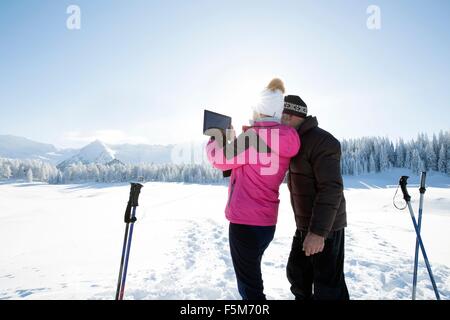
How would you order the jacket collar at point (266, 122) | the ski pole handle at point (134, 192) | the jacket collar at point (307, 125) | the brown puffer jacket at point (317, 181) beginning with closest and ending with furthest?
the brown puffer jacket at point (317, 181) < the jacket collar at point (266, 122) < the jacket collar at point (307, 125) < the ski pole handle at point (134, 192)

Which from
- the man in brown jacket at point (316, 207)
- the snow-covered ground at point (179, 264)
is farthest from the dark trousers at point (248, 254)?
the snow-covered ground at point (179, 264)

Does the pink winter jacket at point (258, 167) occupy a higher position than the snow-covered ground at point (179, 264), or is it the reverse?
the pink winter jacket at point (258, 167)

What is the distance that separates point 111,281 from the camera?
5570 mm

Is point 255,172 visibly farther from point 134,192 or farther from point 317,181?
point 134,192

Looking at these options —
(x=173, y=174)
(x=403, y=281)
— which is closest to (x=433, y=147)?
(x=173, y=174)

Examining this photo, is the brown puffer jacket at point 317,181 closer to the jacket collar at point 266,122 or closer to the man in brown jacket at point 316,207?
the man in brown jacket at point 316,207

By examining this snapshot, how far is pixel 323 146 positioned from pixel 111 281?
5005 mm

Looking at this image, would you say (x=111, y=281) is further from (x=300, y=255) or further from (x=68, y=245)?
(x=68, y=245)

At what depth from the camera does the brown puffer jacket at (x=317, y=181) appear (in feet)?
8.94

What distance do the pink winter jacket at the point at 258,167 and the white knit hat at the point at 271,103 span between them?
0.13m

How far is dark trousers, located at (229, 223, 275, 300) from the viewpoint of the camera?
289cm

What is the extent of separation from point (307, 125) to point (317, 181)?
0.62m

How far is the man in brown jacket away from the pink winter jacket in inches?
8.3

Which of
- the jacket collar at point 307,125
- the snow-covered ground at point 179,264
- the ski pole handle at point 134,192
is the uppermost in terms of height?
the jacket collar at point 307,125
